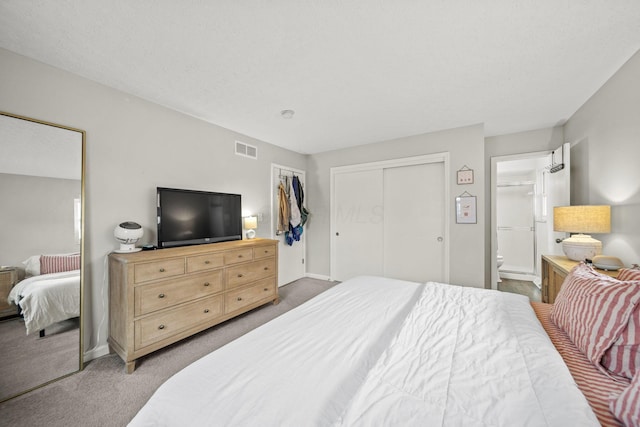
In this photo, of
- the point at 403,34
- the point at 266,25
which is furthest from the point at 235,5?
the point at 403,34

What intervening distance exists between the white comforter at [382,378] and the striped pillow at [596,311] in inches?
4.9

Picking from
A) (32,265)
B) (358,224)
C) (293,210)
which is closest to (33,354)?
(32,265)

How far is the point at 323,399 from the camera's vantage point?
79 centimetres

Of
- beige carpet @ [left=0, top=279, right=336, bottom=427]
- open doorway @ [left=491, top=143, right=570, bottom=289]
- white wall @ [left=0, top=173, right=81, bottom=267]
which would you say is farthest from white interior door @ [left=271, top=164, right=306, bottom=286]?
open doorway @ [left=491, top=143, right=570, bottom=289]

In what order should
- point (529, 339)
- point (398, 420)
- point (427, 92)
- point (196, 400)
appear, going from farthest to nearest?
1. point (427, 92)
2. point (529, 339)
3. point (196, 400)
4. point (398, 420)

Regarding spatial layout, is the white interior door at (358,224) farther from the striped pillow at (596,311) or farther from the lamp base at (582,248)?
the striped pillow at (596,311)

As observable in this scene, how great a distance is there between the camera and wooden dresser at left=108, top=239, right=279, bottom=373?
6.16 ft

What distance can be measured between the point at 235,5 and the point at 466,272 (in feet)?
11.8

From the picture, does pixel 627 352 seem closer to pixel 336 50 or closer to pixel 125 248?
pixel 336 50

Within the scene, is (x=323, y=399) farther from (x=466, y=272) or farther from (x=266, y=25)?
(x=466, y=272)

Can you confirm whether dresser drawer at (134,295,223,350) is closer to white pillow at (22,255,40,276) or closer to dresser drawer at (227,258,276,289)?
dresser drawer at (227,258,276,289)

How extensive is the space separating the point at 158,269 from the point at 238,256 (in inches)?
31.6

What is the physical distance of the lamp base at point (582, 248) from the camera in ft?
6.85

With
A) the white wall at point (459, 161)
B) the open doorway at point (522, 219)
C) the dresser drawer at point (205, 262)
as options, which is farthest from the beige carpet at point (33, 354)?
the open doorway at point (522, 219)
